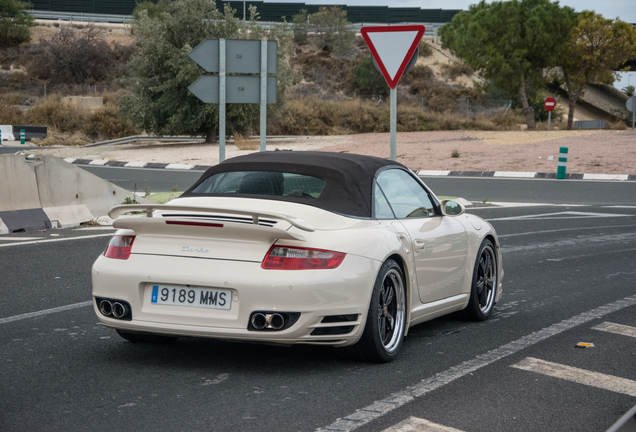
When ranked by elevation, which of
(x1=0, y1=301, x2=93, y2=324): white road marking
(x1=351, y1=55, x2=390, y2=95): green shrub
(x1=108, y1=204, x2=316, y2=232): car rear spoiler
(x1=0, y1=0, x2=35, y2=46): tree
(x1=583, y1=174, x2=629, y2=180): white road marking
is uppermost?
Answer: (x1=0, y1=0, x2=35, y2=46): tree

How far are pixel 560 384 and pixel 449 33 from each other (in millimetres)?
52525

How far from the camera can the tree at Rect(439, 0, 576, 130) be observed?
154ft

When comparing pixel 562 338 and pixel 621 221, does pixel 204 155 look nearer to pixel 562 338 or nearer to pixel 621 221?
pixel 621 221

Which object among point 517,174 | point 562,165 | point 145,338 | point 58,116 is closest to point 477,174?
point 517,174

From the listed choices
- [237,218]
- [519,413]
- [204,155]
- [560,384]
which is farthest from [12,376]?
[204,155]

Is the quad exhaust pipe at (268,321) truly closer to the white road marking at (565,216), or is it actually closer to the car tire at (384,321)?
the car tire at (384,321)

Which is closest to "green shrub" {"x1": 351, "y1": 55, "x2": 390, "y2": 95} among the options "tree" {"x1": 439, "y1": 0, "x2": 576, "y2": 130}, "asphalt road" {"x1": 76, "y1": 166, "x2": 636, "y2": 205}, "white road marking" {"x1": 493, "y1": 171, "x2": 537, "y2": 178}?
"tree" {"x1": 439, "y1": 0, "x2": 576, "y2": 130}

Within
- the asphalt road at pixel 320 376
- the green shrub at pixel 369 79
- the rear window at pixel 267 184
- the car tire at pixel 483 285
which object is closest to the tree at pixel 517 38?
the green shrub at pixel 369 79

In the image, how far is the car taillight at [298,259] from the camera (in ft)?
14.5

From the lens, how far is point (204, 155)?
3189cm

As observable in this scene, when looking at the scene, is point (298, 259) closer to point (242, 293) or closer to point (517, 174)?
point (242, 293)

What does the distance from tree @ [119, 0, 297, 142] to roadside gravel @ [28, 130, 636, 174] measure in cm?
132

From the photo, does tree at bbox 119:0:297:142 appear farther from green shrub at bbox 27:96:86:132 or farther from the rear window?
the rear window

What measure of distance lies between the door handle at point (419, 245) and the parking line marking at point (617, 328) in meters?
1.68
